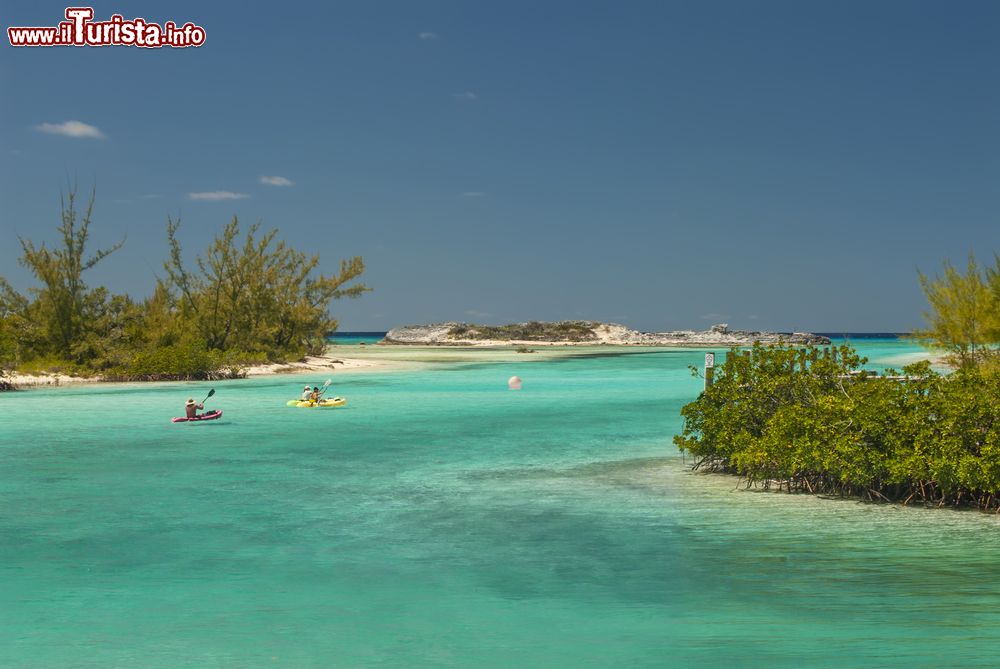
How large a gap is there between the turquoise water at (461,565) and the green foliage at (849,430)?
541mm

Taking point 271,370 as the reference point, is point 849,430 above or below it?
above

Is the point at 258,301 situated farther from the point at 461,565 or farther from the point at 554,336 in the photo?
the point at 554,336

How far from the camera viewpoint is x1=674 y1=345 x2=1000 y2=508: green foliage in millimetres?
11711

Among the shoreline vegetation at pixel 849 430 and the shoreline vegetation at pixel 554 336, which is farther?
the shoreline vegetation at pixel 554 336

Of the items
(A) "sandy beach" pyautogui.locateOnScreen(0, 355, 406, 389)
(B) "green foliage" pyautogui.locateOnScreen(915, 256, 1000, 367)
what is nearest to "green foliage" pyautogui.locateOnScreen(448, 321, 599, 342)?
(A) "sandy beach" pyautogui.locateOnScreen(0, 355, 406, 389)

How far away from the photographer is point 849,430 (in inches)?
501

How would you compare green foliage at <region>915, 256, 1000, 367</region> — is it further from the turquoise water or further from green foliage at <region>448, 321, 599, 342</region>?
green foliage at <region>448, 321, 599, 342</region>

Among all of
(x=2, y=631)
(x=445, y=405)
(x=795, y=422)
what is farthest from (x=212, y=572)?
(x=445, y=405)

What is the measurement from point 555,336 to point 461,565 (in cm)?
13828

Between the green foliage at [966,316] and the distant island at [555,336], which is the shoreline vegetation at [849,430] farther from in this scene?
the distant island at [555,336]

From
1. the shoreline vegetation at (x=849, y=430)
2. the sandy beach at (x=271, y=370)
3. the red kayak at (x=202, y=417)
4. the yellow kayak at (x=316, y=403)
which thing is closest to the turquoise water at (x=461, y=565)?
the shoreline vegetation at (x=849, y=430)

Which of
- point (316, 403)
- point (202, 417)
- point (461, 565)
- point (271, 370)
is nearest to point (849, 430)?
point (461, 565)

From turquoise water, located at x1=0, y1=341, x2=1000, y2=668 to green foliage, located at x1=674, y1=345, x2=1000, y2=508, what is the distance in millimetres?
541

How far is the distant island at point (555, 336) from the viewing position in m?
145
